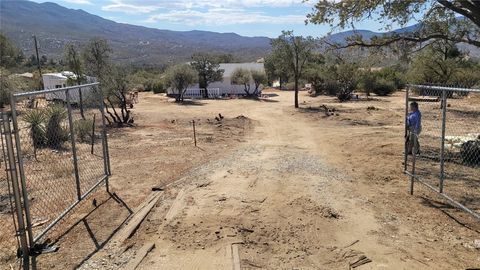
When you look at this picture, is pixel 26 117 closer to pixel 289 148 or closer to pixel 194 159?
pixel 194 159

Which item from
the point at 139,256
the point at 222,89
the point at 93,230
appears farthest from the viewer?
the point at 222,89

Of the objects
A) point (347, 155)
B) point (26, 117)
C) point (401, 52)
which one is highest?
point (401, 52)

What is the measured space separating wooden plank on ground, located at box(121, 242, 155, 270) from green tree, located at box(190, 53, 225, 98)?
44.0 metres

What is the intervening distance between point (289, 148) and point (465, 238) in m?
9.20

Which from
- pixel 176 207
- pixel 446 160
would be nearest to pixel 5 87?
pixel 176 207

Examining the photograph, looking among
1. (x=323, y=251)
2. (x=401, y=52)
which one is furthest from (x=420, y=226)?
(x=401, y=52)

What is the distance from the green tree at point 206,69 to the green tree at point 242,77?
181 cm

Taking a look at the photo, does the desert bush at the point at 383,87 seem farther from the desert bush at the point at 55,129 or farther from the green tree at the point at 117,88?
the desert bush at the point at 55,129

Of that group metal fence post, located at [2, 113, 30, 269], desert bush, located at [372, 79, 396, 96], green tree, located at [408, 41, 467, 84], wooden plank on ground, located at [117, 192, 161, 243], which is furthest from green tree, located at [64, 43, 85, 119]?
desert bush, located at [372, 79, 396, 96]

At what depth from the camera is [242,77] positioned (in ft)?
163

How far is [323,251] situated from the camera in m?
6.58

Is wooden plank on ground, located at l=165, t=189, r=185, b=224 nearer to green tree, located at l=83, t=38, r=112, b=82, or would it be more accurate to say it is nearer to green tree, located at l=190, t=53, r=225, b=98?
green tree, located at l=83, t=38, r=112, b=82

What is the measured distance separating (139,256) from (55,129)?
11.2 meters

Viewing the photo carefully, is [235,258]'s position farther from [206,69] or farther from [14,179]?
[206,69]
